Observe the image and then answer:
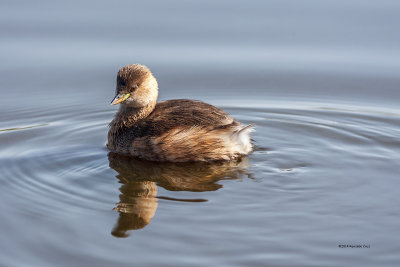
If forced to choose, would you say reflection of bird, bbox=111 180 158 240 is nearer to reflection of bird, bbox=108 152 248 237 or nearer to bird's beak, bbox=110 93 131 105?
reflection of bird, bbox=108 152 248 237

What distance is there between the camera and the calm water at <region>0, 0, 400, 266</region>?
5.30 m

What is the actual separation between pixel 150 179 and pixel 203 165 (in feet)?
2.24

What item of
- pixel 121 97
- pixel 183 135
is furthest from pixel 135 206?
pixel 121 97

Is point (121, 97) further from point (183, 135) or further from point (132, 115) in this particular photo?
point (183, 135)

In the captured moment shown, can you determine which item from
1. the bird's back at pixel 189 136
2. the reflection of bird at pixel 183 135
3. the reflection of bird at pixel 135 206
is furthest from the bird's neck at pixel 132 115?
the reflection of bird at pixel 135 206

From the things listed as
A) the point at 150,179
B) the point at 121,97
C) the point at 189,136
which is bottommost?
the point at 150,179

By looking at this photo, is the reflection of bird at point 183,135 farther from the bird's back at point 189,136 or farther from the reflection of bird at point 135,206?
the reflection of bird at point 135,206

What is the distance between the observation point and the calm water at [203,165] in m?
5.30

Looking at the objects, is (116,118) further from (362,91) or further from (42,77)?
(362,91)

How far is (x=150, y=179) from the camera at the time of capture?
22.3 ft

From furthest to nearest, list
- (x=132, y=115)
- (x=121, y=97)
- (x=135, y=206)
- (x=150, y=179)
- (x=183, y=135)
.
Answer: (x=132, y=115)
(x=121, y=97)
(x=183, y=135)
(x=150, y=179)
(x=135, y=206)

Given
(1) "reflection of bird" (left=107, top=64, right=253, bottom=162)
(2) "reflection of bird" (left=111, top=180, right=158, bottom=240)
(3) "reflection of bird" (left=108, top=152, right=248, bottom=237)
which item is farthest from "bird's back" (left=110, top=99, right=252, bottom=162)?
(2) "reflection of bird" (left=111, top=180, right=158, bottom=240)

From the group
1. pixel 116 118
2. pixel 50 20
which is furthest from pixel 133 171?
pixel 50 20

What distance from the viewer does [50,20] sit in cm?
1111
